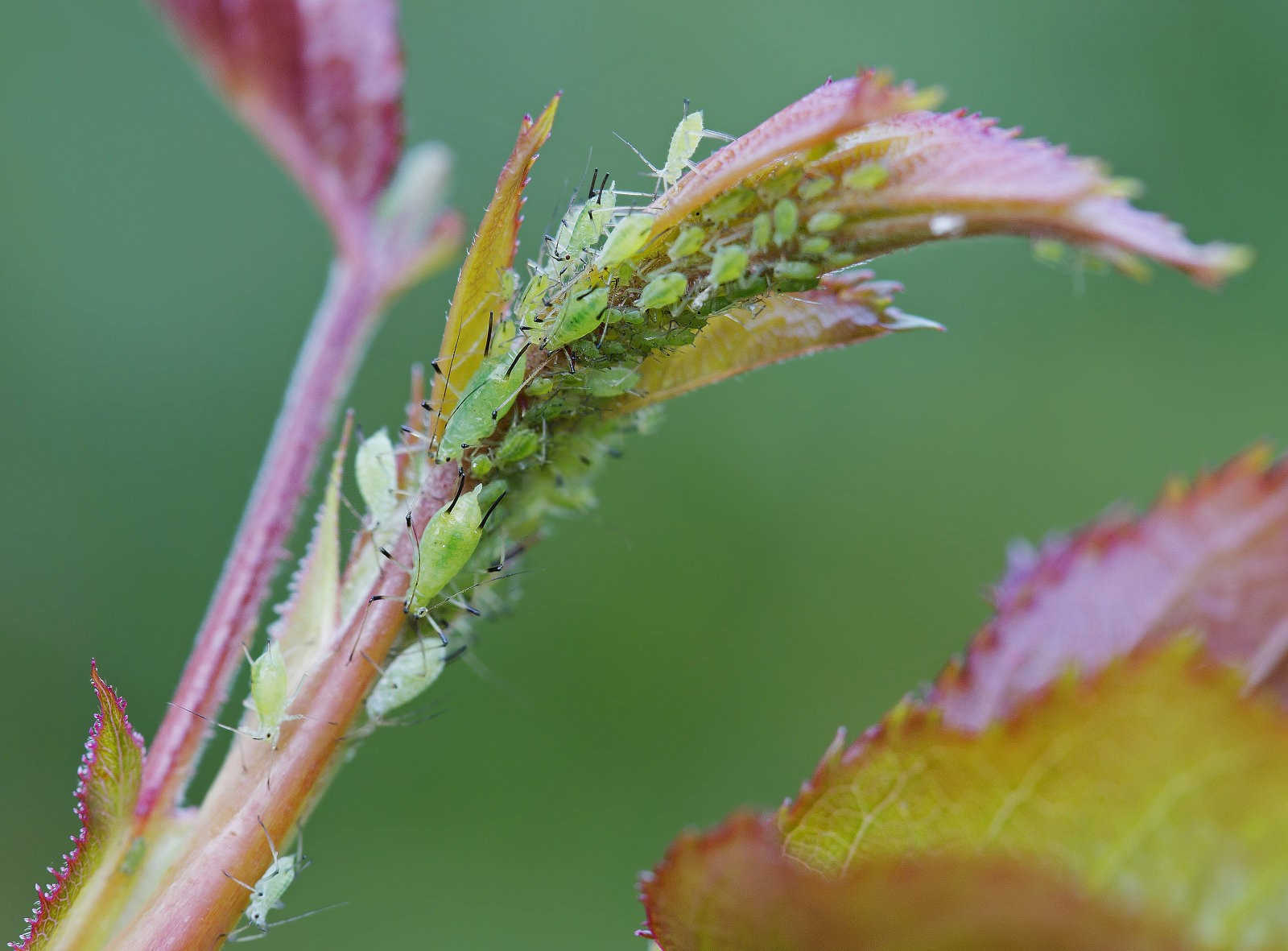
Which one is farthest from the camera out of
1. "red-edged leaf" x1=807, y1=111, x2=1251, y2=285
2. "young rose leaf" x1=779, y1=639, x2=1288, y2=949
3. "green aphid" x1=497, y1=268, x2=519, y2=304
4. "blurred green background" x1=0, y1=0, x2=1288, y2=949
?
"blurred green background" x1=0, y1=0, x2=1288, y2=949

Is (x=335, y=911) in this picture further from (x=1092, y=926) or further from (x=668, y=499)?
(x=1092, y=926)

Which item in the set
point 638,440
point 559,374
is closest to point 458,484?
point 559,374

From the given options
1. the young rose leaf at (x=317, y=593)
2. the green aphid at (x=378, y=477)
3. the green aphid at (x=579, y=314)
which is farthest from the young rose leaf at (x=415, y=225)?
the green aphid at (x=579, y=314)

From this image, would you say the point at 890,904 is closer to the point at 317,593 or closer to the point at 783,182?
the point at 783,182

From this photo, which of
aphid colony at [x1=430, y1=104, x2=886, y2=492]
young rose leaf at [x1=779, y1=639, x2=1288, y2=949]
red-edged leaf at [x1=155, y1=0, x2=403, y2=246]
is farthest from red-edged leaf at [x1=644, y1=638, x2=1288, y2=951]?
red-edged leaf at [x1=155, y1=0, x2=403, y2=246]

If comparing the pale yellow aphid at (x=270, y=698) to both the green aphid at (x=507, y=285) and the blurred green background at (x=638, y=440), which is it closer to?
the green aphid at (x=507, y=285)

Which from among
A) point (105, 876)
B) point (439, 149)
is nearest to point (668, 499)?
point (439, 149)

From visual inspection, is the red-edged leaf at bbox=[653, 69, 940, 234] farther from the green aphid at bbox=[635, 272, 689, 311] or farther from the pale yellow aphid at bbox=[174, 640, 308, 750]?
the pale yellow aphid at bbox=[174, 640, 308, 750]
